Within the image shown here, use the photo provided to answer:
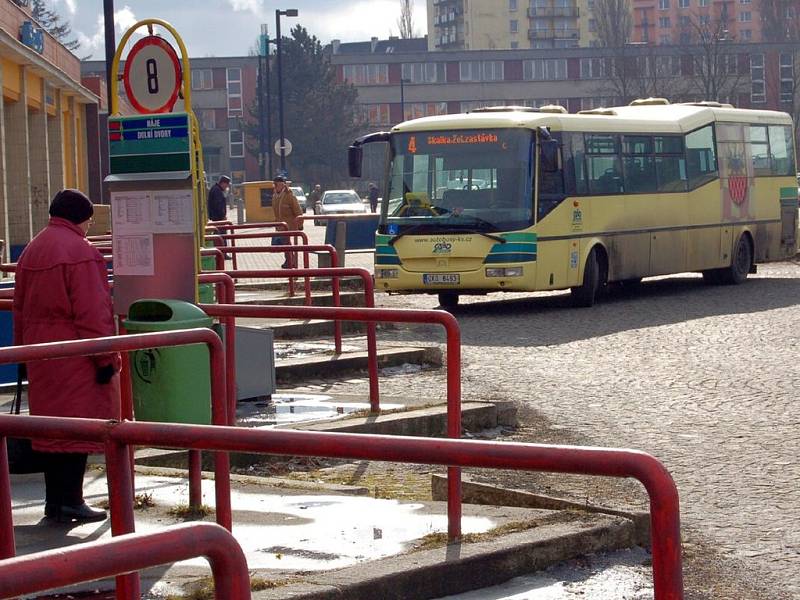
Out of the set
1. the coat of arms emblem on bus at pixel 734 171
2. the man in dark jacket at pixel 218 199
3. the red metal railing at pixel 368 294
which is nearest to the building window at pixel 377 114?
the man in dark jacket at pixel 218 199

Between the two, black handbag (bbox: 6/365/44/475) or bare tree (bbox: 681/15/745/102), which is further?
bare tree (bbox: 681/15/745/102)

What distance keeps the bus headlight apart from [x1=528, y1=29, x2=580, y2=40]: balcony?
13915 centimetres

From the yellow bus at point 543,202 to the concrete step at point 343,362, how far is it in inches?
238

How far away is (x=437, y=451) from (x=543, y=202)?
686 inches

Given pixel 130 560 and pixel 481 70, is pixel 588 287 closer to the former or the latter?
pixel 130 560

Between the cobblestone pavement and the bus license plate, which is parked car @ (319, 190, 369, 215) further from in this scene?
the bus license plate

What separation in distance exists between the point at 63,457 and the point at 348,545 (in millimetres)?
1602

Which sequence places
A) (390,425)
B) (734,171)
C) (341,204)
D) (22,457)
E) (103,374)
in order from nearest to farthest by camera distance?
(103,374), (22,457), (390,425), (734,171), (341,204)

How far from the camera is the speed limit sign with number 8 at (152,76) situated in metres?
9.76

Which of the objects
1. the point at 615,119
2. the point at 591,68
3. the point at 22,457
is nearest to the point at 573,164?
the point at 615,119

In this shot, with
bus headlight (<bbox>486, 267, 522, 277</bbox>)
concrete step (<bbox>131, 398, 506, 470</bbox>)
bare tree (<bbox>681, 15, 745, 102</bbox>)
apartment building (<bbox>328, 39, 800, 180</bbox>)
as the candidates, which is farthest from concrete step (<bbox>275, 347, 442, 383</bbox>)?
apartment building (<bbox>328, 39, 800, 180</bbox>)

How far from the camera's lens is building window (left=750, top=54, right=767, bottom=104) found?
11119 centimetres

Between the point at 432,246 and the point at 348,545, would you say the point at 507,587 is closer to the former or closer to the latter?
the point at 348,545

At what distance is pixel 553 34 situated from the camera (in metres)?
158
